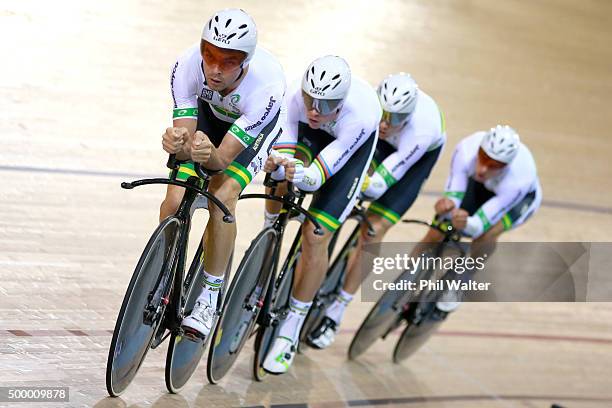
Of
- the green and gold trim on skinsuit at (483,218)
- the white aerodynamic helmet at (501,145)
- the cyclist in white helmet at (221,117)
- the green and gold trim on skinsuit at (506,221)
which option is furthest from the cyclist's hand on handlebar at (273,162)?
the green and gold trim on skinsuit at (506,221)

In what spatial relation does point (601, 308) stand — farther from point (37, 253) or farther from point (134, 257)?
point (37, 253)

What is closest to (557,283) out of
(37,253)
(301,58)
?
(301,58)

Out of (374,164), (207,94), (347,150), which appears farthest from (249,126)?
(374,164)

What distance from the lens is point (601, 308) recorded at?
6816mm

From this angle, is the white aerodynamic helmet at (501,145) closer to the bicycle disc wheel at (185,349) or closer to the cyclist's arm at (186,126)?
the bicycle disc wheel at (185,349)

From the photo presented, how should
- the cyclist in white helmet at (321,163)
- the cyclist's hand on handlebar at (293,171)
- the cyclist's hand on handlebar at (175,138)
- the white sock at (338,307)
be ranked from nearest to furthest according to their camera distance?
1. the cyclist's hand on handlebar at (175,138)
2. the cyclist's hand on handlebar at (293,171)
3. the cyclist in white helmet at (321,163)
4. the white sock at (338,307)

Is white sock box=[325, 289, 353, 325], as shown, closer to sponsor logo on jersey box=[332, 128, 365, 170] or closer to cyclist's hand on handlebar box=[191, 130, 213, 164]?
sponsor logo on jersey box=[332, 128, 365, 170]

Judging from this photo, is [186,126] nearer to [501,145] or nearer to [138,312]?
[138,312]

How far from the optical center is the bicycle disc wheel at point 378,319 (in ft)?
16.6

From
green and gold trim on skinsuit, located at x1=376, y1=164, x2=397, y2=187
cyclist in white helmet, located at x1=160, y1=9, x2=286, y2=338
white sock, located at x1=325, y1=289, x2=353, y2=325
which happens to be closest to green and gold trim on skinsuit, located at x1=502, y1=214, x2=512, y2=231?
green and gold trim on skinsuit, located at x1=376, y1=164, x2=397, y2=187

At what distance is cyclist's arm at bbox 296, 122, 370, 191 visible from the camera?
3926mm

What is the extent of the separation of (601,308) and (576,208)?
120 cm

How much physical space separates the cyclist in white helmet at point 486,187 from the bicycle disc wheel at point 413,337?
4.2 inches

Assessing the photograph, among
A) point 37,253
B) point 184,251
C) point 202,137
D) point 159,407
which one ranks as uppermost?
point 202,137
